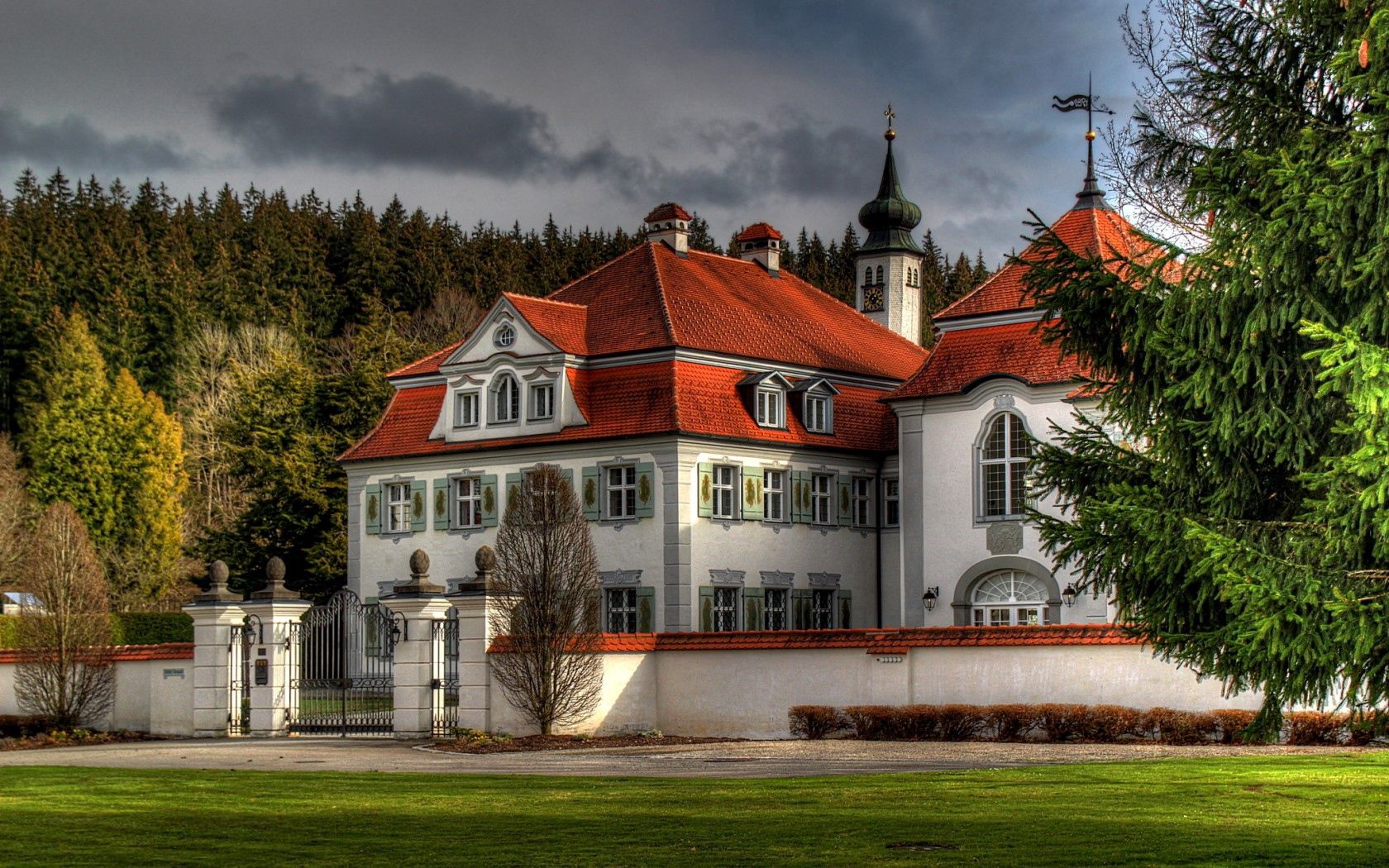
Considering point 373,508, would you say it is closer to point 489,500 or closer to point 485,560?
point 489,500

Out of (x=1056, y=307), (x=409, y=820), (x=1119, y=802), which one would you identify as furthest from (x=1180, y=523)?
(x=409, y=820)

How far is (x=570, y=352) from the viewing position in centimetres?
4103

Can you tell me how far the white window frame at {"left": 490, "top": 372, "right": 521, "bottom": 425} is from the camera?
138 ft

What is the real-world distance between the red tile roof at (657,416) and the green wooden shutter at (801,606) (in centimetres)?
336

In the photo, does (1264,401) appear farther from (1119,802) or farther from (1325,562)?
(1119,802)

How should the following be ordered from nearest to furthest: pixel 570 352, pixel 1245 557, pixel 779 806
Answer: pixel 1245 557 < pixel 779 806 < pixel 570 352

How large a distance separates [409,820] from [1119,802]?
5.45 meters

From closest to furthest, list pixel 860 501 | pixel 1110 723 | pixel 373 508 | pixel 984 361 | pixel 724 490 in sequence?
pixel 1110 723, pixel 984 361, pixel 724 490, pixel 860 501, pixel 373 508

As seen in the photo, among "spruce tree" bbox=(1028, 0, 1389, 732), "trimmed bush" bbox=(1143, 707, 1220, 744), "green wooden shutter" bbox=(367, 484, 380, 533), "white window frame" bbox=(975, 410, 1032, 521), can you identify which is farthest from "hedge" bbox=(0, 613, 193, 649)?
"spruce tree" bbox=(1028, 0, 1389, 732)

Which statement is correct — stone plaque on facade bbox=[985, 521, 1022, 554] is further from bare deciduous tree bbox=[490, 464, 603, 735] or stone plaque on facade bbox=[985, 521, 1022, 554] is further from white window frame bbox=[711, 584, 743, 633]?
bare deciduous tree bbox=[490, 464, 603, 735]

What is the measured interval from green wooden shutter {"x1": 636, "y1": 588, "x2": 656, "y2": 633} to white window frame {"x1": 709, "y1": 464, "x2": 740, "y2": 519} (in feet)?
7.13

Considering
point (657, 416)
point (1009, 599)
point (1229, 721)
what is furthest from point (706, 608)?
point (1229, 721)

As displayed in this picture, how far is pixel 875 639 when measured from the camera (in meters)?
24.8

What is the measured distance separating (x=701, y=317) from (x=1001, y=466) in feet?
28.0
